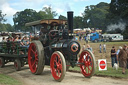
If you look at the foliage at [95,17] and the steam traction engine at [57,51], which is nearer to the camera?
the steam traction engine at [57,51]

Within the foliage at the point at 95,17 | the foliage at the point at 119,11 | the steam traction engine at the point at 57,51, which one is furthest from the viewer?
the foliage at the point at 95,17

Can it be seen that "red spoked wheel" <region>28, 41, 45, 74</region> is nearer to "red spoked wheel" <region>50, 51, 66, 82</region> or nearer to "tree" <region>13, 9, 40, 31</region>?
"red spoked wheel" <region>50, 51, 66, 82</region>

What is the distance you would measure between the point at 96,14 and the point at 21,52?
70.5 m

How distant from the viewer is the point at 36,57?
8906mm

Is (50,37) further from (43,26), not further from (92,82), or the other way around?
(92,82)

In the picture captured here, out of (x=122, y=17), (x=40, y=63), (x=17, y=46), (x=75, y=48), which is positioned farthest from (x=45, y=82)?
(x=122, y=17)

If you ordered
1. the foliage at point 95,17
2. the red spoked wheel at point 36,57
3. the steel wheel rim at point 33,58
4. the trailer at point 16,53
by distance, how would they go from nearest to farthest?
the red spoked wheel at point 36,57, the steel wheel rim at point 33,58, the trailer at point 16,53, the foliage at point 95,17

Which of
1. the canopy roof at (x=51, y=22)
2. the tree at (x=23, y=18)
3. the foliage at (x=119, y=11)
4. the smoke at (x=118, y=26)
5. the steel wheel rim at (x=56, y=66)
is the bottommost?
the steel wheel rim at (x=56, y=66)

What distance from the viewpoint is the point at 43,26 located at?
913 centimetres

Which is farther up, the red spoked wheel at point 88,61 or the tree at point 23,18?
the tree at point 23,18

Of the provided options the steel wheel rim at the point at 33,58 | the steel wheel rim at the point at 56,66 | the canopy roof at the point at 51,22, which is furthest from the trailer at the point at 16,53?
the steel wheel rim at the point at 56,66

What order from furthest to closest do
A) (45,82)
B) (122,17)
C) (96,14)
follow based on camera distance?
(96,14)
(122,17)
(45,82)

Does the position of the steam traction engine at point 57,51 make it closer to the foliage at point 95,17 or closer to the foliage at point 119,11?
the foliage at point 119,11

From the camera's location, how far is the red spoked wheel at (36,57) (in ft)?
27.5
